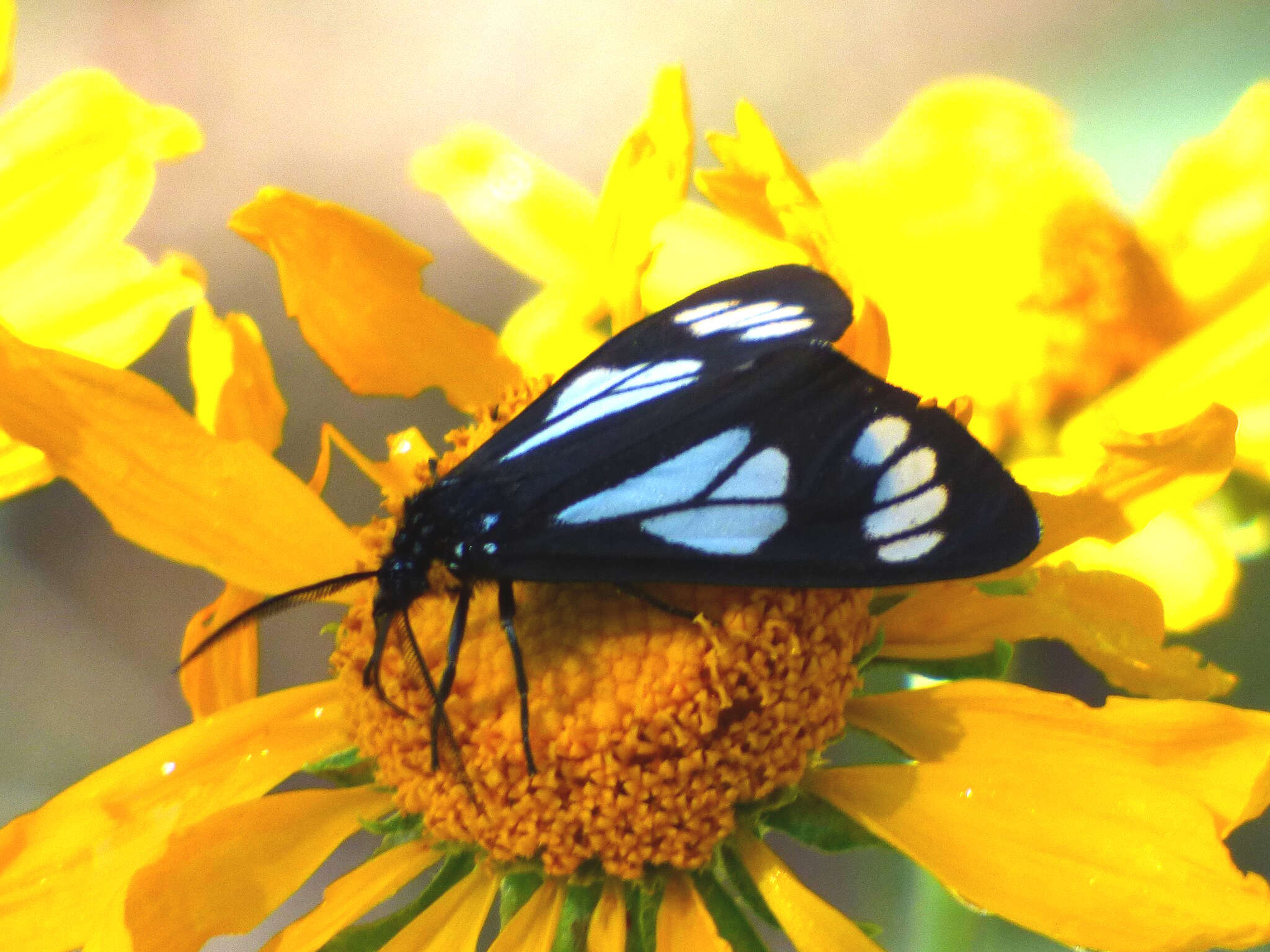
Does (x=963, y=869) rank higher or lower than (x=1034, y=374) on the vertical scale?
lower

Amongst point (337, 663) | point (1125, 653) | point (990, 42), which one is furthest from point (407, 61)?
point (1125, 653)

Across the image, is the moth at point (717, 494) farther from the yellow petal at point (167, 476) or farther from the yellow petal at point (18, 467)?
the yellow petal at point (18, 467)

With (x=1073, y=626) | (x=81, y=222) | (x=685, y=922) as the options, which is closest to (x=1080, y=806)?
(x=1073, y=626)

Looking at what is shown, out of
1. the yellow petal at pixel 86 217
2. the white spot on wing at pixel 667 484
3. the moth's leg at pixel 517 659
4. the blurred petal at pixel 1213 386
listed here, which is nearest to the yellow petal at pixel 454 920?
the moth's leg at pixel 517 659

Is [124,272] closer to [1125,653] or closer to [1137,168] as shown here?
[1125,653]

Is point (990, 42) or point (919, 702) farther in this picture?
point (990, 42)

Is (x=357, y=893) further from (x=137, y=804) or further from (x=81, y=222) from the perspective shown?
(x=81, y=222)
